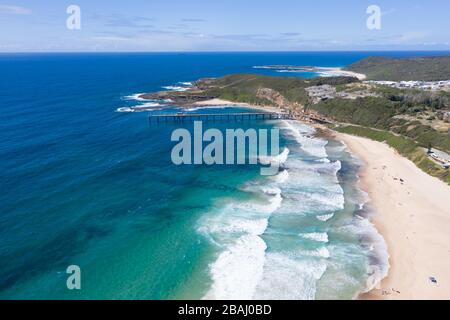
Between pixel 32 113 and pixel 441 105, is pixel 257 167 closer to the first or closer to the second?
pixel 441 105

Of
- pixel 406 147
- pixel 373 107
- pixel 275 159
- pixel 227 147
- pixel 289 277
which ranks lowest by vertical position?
pixel 289 277

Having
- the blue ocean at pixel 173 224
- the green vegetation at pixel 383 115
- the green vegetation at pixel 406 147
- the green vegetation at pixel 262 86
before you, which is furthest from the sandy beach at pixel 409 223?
the green vegetation at pixel 262 86

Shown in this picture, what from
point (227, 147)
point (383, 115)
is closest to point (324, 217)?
point (227, 147)

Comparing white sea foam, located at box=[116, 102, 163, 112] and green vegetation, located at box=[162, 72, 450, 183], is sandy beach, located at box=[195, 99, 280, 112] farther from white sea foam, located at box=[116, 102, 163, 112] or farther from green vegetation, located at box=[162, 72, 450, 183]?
white sea foam, located at box=[116, 102, 163, 112]

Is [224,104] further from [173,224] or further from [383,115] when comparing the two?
[173,224]

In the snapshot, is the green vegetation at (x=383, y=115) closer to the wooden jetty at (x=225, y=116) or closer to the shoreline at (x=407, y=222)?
the shoreline at (x=407, y=222)

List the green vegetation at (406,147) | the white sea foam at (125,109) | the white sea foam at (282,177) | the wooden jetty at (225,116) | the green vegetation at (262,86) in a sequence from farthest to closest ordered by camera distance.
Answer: the green vegetation at (262,86) < the white sea foam at (125,109) < the wooden jetty at (225,116) < the green vegetation at (406,147) < the white sea foam at (282,177)

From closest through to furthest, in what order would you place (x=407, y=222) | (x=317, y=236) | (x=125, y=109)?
1. (x=317, y=236)
2. (x=407, y=222)
3. (x=125, y=109)

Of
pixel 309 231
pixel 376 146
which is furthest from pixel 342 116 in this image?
pixel 309 231
